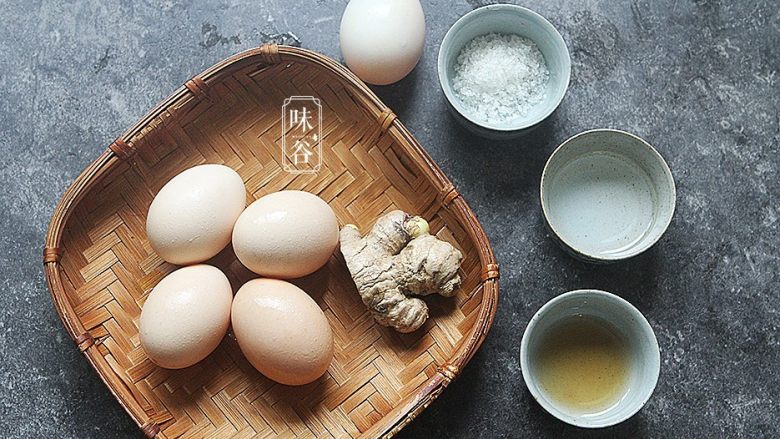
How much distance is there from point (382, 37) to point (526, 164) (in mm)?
334

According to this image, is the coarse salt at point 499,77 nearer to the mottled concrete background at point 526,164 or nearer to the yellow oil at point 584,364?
the mottled concrete background at point 526,164

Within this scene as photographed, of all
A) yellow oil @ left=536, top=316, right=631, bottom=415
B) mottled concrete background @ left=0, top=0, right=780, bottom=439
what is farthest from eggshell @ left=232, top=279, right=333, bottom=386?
yellow oil @ left=536, top=316, right=631, bottom=415

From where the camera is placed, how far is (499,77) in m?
1.33

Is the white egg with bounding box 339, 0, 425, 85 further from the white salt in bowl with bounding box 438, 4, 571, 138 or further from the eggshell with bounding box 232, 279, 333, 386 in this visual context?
the eggshell with bounding box 232, 279, 333, 386

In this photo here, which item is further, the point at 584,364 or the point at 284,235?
the point at 584,364

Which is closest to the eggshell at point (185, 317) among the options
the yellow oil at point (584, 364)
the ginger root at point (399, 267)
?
the ginger root at point (399, 267)

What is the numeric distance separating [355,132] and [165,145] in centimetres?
31

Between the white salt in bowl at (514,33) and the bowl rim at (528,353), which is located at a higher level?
the white salt in bowl at (514,33)

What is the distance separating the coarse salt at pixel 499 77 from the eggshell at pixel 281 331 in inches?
17.2

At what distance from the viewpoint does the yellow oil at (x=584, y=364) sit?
50.5 inches

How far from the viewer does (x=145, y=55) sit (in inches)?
54.4

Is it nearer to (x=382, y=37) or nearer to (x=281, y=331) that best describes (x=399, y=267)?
(x=281, y=331)

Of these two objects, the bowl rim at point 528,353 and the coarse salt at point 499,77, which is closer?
the bowl rim at point 528,353

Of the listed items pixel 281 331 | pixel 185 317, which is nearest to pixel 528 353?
pixel 281 331
